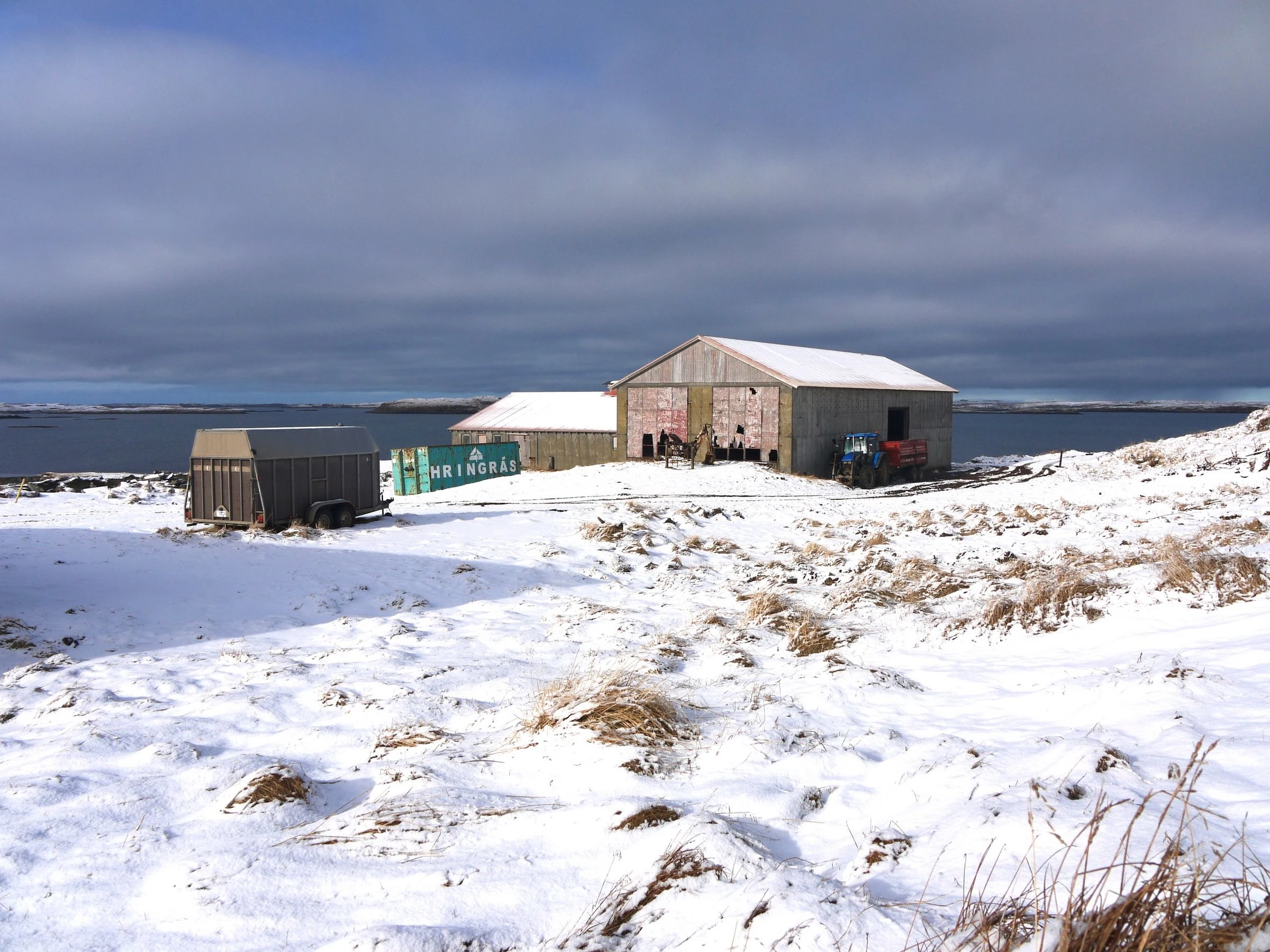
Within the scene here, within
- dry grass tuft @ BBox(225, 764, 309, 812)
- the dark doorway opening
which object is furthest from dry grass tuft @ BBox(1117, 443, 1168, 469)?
dry grass tuft @ BBox(225, 764, 309, 812)

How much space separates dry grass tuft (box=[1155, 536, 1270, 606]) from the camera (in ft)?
26.7

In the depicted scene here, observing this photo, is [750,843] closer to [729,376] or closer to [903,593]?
[903,593]

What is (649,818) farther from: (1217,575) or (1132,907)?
(1217,575)

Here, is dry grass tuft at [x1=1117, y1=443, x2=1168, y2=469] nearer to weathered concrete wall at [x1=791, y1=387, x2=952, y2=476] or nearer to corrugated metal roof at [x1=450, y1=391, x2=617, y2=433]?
weathered concrete wall at [x1=791, y1=387, x2=952, y2=476]

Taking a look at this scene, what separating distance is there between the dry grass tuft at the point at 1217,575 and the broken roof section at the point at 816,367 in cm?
2838

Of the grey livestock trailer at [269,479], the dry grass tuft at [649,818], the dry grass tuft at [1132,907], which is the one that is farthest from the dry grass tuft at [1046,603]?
the grey livestock trailer at [269,479]

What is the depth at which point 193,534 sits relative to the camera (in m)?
16.4

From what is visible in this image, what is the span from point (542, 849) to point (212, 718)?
432 centimetres

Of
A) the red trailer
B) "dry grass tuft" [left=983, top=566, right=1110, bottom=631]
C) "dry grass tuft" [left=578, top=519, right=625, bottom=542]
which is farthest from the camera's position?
the red trailer

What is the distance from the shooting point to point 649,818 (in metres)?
4.38

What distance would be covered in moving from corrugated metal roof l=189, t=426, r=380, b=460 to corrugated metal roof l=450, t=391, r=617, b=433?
25540 mm

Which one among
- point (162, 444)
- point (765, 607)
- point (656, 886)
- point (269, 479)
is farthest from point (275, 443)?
point (162, 444)

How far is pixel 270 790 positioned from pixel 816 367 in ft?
138

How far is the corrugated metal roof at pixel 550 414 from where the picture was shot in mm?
48206
